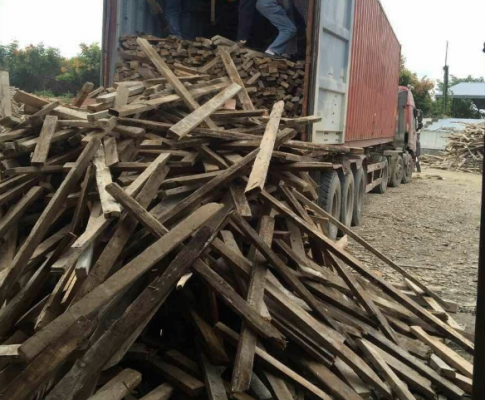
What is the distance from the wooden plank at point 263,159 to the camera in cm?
346

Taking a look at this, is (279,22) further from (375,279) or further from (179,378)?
(179,378)

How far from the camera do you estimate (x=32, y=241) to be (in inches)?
130

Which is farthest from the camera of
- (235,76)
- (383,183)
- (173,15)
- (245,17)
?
(383,183)

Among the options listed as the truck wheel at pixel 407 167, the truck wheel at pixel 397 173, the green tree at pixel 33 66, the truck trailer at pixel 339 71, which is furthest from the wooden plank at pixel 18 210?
the green tree at pixel 33 66

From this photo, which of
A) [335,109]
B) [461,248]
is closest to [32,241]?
[335,109]

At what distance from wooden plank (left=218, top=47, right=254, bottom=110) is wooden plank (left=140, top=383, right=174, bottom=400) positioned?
333 centimetres

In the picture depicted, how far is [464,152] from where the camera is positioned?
2500cm

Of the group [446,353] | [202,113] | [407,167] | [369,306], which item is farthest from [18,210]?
[407,167]

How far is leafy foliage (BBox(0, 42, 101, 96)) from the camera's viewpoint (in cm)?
2872

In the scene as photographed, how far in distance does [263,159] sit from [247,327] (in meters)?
1.25

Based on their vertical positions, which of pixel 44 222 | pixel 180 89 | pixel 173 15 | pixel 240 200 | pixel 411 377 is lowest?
pixel 411 377

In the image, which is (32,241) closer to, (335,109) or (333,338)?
(333,338)

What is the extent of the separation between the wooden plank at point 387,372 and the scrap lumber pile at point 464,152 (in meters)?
21.9

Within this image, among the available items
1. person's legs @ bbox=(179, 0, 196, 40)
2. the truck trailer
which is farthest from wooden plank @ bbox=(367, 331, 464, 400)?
person's legs @ bbox=(179, 0, 196, 40)
